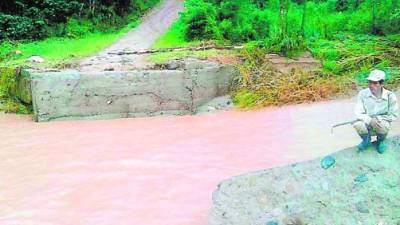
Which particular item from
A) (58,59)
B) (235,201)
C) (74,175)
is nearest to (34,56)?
(58,59)

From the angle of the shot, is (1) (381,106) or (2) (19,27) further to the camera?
(2) (19,27)

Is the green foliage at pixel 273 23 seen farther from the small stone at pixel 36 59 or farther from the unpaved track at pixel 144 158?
the small stone at pixel 36 59

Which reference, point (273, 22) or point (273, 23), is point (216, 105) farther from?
point (273, 22)

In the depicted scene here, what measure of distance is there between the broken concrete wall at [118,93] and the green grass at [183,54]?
0.59 m

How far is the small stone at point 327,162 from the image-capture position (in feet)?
18.1

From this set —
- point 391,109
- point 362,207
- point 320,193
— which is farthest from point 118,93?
point 362,207

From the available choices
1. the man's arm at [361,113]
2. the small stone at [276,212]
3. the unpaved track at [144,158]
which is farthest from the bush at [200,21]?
the small stone at [276,212]

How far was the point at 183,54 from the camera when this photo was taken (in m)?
12.6

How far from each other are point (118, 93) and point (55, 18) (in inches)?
290

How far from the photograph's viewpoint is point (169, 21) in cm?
1878

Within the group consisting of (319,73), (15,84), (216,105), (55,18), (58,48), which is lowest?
(216,105)

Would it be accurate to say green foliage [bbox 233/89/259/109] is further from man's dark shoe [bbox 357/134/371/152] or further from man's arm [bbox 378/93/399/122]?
man's arm [bbox 378/93/399/122]

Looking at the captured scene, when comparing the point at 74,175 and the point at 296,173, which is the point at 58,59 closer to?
the point at 74,175

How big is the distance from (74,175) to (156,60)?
17.1ft
